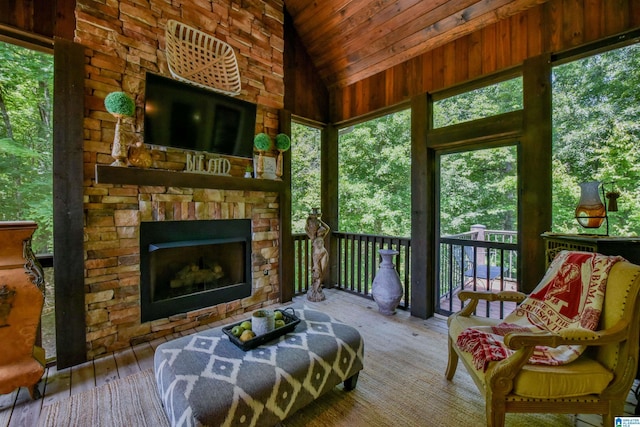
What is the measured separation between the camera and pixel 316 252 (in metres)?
3.90

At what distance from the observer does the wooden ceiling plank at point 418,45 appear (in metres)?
2.67

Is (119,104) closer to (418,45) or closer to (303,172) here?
(303,172)

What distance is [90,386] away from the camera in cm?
201

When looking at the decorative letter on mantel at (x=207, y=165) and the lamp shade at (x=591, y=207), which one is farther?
the decorative letter on mantel at (x=207, y=165)

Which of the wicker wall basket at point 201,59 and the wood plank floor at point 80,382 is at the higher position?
the wicker wall basket at point 201,59

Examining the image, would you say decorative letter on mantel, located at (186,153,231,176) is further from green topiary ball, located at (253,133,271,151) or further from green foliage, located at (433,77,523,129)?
green foliage, located at (433,77,523,129)

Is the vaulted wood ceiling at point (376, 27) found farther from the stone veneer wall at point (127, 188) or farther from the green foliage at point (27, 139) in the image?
the green foliage at point (27, 139)

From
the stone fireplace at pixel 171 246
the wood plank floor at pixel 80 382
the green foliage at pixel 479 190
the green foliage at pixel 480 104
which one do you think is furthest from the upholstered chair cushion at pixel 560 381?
the stone fireplace at pixel 171 246

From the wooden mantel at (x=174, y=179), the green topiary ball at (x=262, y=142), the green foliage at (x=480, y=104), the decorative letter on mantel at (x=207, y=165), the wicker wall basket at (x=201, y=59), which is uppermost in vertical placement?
the wicker wall basket at (x=201, y=59)

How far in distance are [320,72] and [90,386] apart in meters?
4.46

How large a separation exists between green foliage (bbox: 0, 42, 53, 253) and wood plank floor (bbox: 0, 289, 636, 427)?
3.39ft

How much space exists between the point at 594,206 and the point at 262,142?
3120 mm

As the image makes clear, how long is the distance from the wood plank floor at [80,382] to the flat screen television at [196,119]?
6.31 ft

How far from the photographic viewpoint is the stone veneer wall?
237cm
